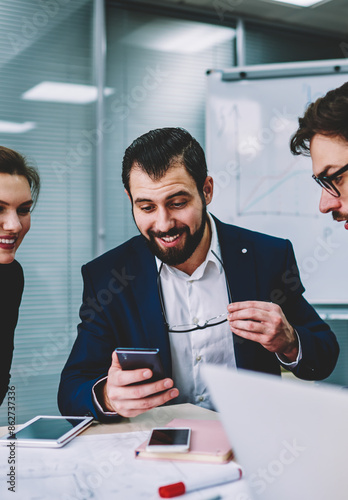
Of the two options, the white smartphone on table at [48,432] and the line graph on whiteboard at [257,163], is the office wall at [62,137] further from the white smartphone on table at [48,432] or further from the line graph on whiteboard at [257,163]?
the white smartphone on table at [48,432]

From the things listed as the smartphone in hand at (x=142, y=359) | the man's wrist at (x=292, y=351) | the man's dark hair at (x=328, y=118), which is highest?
the man's dark hair at (x=328, y=118)

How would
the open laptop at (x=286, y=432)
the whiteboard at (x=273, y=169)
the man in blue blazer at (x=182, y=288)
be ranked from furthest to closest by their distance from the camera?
1. the whiteboard at (x=273, y=169)
2. the man in blue blazer at (x=182, y=288)
3. the open laptop at (x=286, y=432)

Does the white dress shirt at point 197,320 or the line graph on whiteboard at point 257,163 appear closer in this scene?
the white dress shirt at point 197,320

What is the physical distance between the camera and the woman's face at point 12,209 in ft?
5.53

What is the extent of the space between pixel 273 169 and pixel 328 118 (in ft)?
5.22

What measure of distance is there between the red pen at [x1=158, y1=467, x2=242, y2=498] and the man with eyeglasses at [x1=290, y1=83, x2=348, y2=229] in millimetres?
872

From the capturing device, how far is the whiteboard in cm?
294

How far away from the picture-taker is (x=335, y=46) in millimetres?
3928

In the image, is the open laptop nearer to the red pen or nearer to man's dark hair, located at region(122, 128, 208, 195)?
the red pen

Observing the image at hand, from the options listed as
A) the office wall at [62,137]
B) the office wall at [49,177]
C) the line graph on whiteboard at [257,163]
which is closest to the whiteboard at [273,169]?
the line graph on whiteboard at [257,163]

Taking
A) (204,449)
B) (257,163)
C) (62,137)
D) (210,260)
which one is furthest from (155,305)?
(62,137)

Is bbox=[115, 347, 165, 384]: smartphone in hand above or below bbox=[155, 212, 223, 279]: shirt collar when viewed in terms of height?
below

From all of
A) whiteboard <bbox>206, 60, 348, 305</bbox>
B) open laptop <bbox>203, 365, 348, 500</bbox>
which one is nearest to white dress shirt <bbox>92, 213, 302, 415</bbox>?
open laptop <bbox>203, 365, 348, 500</bbox>

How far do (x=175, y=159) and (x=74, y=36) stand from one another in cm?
205
